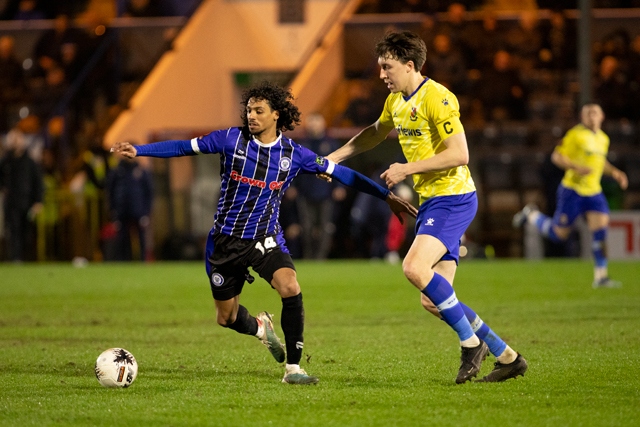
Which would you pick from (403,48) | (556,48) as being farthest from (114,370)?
(556,48)

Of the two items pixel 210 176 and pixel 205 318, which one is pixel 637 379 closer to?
pixel 205 318

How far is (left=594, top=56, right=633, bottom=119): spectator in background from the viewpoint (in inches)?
846

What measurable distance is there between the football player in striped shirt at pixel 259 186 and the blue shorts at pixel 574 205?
298 inches

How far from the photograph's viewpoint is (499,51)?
22.5 metres

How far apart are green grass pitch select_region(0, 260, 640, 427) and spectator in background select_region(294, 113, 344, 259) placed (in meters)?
4.69

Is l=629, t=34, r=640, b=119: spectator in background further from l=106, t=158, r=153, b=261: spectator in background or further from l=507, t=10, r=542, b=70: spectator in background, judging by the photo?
l=106, t=158, r=153, b=261: spectator in background

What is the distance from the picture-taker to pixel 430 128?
681cm

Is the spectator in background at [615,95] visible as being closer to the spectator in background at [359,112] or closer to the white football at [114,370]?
the spectator in background at [359,112]

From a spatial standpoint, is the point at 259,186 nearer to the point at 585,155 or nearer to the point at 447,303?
the point at 447,303

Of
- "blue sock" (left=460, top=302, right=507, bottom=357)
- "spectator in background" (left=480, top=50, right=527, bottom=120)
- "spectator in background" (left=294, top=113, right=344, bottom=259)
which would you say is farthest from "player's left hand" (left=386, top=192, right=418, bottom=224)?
"spectator in background" (left=480, top=50, right=527, bottom=120)

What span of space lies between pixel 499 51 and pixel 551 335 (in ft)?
46.5

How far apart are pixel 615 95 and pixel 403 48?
1581 centimetres

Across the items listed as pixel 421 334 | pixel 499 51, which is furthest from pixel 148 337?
pixel 499 51

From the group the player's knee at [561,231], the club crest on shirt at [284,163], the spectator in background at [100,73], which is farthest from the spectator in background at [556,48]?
the club crest on shirt at [284,163]
